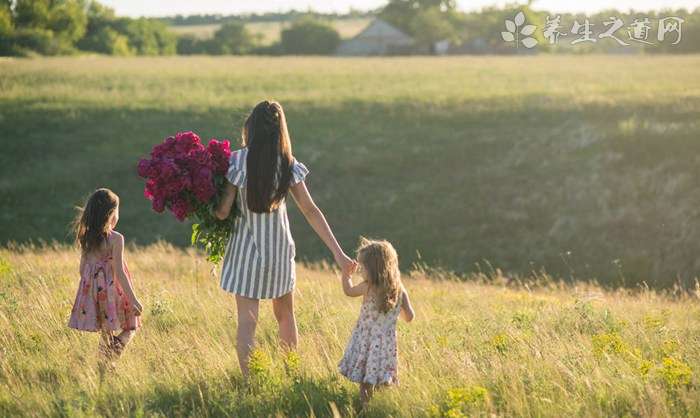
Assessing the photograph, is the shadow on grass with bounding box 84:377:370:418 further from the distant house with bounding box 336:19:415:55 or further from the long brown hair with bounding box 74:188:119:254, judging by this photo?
the distant house with bounding box 336:19:415:55

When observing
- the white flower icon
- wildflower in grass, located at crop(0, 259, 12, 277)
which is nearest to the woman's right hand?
wildflower in grass, located at crop(0, 259, 12, 277)

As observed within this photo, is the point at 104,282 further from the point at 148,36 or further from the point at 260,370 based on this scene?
the point at 148,36

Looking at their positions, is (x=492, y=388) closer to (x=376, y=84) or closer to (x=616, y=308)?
(x=616, y=308)

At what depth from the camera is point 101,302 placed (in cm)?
536

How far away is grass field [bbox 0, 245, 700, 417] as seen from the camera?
4.33 m

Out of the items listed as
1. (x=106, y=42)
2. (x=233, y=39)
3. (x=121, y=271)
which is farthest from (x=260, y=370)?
(x=233, y=39)

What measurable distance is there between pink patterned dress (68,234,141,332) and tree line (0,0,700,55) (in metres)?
40.1

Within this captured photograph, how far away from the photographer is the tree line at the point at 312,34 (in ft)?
158

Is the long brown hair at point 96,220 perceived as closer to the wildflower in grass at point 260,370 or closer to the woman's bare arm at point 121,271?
the woman's bare arm at point 121,271

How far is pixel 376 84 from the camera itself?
38750 mm

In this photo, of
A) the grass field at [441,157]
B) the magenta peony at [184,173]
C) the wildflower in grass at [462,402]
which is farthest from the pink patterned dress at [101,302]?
the grass field at [441,157]

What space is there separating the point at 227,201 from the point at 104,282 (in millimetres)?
1175

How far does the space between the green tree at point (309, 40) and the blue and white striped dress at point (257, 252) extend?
249ft

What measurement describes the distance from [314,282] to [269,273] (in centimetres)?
472
